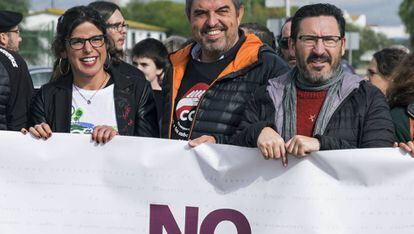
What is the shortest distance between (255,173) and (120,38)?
203cm

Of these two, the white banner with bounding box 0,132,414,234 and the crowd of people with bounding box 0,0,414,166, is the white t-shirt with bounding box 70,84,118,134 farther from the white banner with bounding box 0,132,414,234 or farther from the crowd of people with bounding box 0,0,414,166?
the white banner with bounding box 0,132,414,234

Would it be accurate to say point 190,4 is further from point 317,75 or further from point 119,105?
point 317,75

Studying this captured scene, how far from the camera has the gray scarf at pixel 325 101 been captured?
146 inches

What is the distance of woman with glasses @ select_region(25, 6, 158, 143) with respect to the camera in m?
4.37

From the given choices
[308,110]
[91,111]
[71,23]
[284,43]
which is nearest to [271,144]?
[308,110]

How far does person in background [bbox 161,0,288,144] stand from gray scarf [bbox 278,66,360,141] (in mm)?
388

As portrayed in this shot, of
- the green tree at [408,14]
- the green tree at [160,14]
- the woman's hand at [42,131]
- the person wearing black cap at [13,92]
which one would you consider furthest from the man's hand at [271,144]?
the green tree at [160,14]

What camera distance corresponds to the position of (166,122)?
4449mm

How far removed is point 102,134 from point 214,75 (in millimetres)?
714

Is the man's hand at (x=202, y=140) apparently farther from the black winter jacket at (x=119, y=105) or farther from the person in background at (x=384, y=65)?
the person in background at (x=384, y=65)

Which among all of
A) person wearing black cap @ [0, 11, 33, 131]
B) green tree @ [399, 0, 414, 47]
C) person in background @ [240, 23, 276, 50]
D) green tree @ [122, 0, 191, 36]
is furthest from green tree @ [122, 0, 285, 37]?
person wearing black cap @ [0, 11, 33, 131]

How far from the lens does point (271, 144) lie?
364cm

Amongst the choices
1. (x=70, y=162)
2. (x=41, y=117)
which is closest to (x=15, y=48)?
(x=41, y=117)

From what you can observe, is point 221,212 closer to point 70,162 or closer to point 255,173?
point 255,173
